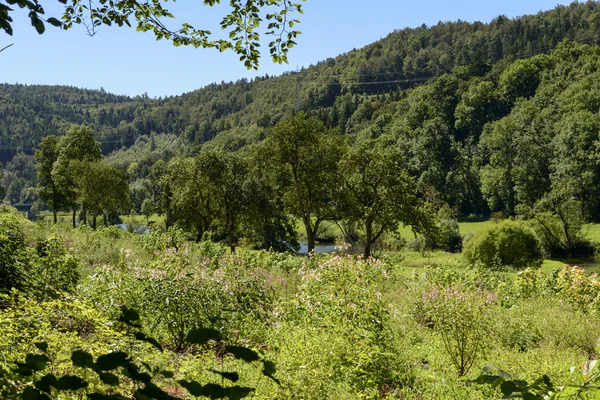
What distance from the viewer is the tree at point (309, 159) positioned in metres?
22.2

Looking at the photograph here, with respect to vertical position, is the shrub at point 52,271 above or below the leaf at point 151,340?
below

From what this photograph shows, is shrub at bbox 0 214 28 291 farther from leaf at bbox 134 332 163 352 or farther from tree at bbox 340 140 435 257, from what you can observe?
tree at bbox 340 140 435 257

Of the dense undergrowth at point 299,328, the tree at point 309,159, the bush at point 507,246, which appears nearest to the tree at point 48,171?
the tree at point 309,159

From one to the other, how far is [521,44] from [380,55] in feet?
176

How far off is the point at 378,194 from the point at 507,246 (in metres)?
9.53

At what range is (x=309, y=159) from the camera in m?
22.6

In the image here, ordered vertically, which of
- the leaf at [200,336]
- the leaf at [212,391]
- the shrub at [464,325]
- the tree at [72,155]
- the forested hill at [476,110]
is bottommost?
the shrub at [464,325]

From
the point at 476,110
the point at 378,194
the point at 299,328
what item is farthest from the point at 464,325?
the point at 476,110

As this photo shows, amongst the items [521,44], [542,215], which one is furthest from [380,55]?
[542,215]

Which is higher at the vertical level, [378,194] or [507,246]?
[378,194]

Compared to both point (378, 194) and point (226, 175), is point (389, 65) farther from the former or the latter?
point (378, 194)

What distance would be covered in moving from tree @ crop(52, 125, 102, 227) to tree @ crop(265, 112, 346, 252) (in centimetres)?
1618

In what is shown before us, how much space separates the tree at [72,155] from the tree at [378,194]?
1931 centimetres

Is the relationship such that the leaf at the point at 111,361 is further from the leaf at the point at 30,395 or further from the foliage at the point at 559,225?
the foliage at the point at 559,225
